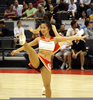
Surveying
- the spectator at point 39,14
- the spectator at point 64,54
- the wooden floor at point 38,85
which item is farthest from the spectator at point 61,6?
the wooden floor at point 38,85

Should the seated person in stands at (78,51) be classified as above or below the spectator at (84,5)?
below

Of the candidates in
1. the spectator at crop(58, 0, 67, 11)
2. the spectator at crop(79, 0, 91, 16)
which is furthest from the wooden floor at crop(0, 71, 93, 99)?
the spectator at crop(79, 0, 91, 16)

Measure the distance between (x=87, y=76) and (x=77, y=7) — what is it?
562 centimetres

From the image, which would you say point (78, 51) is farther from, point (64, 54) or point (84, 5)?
point (84, 5)

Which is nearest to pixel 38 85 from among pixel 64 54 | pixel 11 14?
pixel 64 54

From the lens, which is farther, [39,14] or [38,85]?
[39,14]

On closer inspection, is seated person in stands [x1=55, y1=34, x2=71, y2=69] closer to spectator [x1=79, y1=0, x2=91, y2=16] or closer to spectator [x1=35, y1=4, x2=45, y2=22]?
spectator [x1=35, y1=4, x2=45, y2=22]

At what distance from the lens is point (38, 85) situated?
17.6ft

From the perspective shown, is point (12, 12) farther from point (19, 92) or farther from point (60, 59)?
point (19, 92)

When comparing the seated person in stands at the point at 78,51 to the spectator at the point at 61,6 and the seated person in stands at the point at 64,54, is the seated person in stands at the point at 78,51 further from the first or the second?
the spectator at the point at 61,6

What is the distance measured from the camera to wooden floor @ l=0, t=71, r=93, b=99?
453 centimetres

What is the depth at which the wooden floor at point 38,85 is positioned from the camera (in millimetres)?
4527

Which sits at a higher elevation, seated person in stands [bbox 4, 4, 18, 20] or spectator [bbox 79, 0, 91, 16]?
spectator [bbox 79, 0, 91, 16]

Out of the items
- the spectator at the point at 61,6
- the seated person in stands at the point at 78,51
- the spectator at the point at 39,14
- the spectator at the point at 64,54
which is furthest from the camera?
the spectator at the point at 61,6
